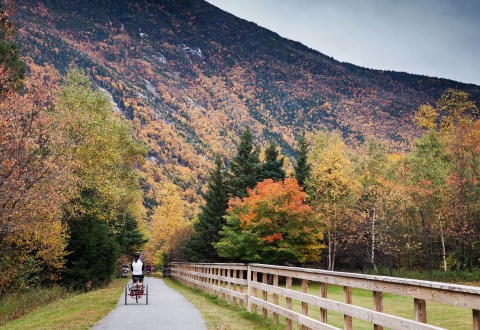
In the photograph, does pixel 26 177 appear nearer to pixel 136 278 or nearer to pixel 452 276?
pixel 136 278

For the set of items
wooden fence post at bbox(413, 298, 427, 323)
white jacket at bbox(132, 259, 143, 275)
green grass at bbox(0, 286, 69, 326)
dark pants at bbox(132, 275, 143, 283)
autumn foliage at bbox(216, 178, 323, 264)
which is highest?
autumn foliage at bbox(216, 178, 323, 264)

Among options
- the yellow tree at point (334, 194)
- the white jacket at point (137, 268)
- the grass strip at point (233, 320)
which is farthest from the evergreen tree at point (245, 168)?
the grass strip at point (233, 320)

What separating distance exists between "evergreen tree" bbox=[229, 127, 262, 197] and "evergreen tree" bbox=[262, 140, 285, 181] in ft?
2.47

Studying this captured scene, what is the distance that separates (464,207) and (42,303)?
32488mm

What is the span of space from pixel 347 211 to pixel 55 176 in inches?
1117

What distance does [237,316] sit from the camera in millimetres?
14008

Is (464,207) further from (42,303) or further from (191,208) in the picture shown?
(191,208)

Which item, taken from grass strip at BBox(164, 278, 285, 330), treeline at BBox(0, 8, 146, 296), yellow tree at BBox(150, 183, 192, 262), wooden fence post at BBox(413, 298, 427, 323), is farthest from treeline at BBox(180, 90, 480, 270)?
wooden fence post at BBox(413, 298, 427, 323)

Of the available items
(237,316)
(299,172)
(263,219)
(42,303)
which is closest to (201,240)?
(299,172)

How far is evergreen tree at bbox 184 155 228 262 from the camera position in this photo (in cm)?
4925

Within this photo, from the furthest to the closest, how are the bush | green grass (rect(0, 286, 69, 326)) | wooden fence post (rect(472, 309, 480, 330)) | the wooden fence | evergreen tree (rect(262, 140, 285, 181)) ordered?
evergreen tree (rect(262, 140, 285, 181)), the bush, green grass (rect(0, 286, 69, 326)), the wooden fence, wooden fence post (rect(472, 309, 480, 330))

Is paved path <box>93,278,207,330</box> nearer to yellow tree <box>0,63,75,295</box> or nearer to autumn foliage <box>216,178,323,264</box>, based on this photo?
yellow tree <box>0,63,75,295</box>

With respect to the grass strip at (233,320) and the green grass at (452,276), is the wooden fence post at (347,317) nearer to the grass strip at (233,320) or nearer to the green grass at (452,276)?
the grass strip at (233,320)

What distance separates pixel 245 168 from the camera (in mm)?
49625
